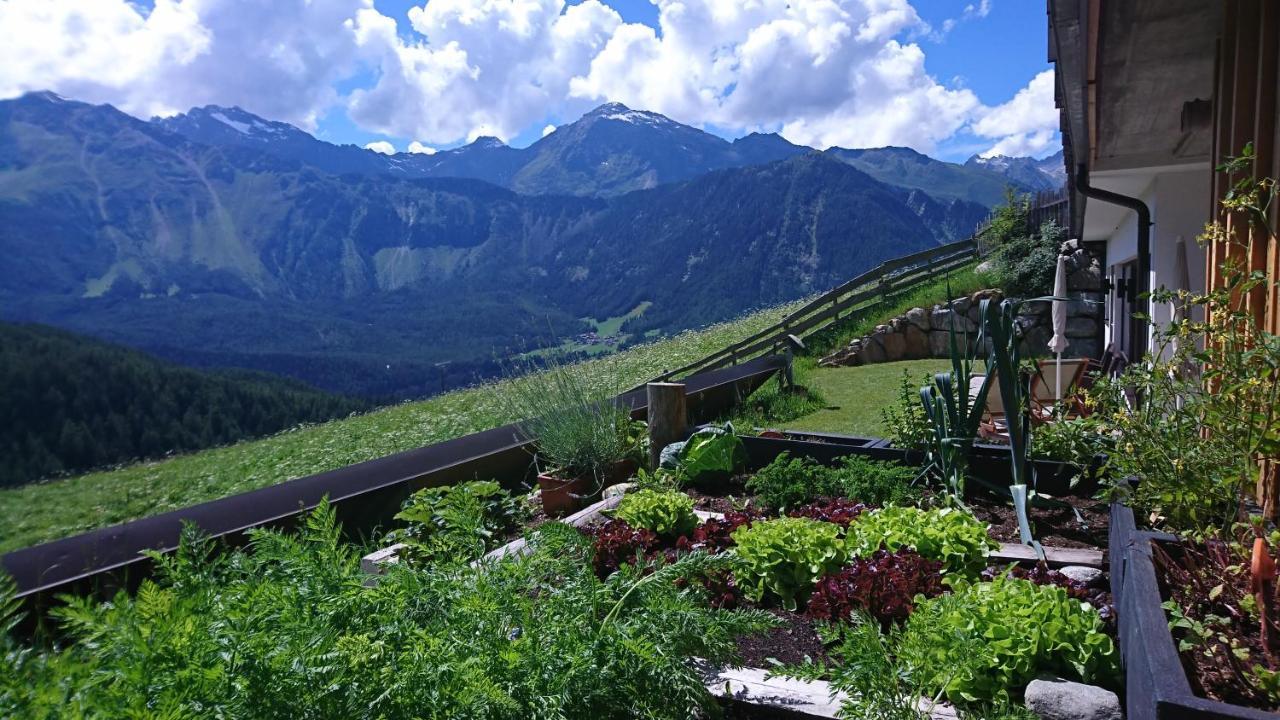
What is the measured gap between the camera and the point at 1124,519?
223cm

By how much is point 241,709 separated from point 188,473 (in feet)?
32.9

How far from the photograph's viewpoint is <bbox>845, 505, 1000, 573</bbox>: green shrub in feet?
8.33

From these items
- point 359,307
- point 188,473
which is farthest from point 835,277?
point 188,473

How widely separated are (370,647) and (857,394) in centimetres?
907

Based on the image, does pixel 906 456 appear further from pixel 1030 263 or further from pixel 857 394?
pixel 1030 263

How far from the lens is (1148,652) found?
52.2 inches

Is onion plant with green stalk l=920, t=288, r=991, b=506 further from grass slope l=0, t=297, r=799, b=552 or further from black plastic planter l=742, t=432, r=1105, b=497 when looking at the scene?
grass slope l=0, t=297, r=799, b=552

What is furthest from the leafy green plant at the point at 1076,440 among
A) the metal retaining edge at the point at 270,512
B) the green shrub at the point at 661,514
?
the metal retaining edge at the point at 270,512

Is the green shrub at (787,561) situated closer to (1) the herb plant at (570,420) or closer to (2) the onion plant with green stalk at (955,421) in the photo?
(2) the onion plant with green stalk at (955,421)

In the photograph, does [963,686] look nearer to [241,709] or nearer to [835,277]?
[241,709]

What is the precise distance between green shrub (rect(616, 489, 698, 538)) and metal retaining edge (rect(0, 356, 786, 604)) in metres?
1.22

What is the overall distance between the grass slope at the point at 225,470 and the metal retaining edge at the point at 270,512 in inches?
34.9

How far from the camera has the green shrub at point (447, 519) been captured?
262 centimetres

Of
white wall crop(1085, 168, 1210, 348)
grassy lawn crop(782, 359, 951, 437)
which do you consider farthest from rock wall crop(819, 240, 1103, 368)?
white wall crop(1085, 168, 1210, 348)
